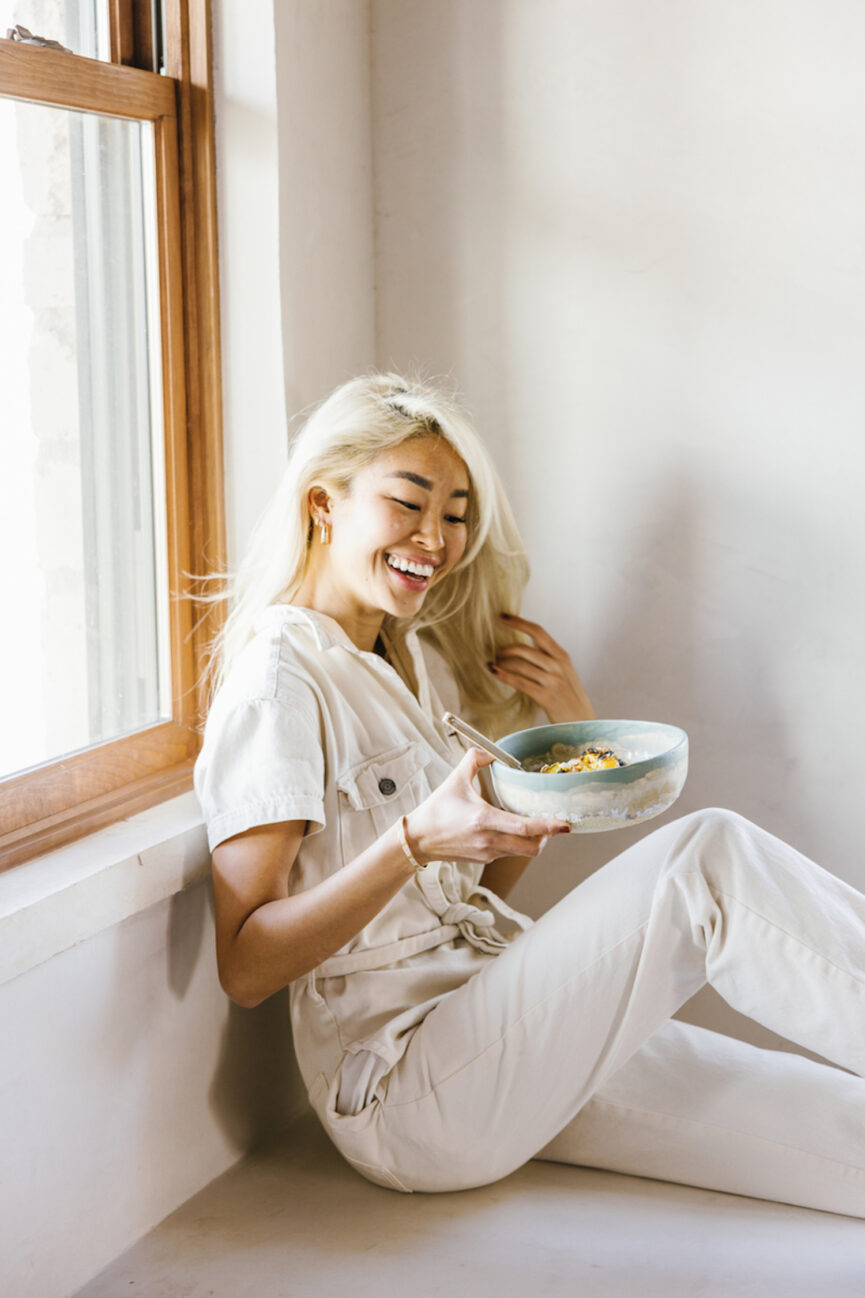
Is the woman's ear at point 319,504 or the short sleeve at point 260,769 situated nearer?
the short sleeve at point 260,769

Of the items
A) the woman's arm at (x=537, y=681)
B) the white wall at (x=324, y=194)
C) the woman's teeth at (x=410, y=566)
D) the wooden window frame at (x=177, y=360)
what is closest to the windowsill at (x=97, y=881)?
the wooden window frame at (x=177, y=360)

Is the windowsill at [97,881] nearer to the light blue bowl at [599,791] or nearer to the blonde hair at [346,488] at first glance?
the blonde hair at [346,488]

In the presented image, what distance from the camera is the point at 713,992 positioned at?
6.42 feet

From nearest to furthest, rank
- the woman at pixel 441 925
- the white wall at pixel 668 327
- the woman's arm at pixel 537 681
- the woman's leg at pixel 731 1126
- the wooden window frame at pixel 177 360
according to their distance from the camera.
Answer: the woman at pixel 441 925 → the woman's leg at pixel 731 1126 → the wooden window frame at pixel 177 360 → the white wall at pixel 668 327 → the woman's arm at pixel 537 681

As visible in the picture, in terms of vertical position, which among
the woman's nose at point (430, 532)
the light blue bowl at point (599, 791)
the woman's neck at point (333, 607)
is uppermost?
the woman's nose at point (430, 532)

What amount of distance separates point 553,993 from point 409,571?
0.56 metres

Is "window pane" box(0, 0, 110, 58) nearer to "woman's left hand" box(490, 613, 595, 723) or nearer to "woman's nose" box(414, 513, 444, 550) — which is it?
"woman's nose" box(414, 513, 444, 550)

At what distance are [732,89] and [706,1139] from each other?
4.68 feet

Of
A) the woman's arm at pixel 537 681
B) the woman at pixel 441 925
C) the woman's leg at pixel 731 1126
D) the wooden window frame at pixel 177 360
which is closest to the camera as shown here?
the woman at pixel 441 925

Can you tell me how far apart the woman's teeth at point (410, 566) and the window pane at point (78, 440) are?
37 cm

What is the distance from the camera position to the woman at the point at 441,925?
1.34 metres

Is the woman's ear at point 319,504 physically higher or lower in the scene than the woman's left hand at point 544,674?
higher

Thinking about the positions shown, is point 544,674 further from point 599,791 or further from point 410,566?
point 599,791

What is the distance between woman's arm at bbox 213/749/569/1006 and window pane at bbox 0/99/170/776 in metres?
0.33
